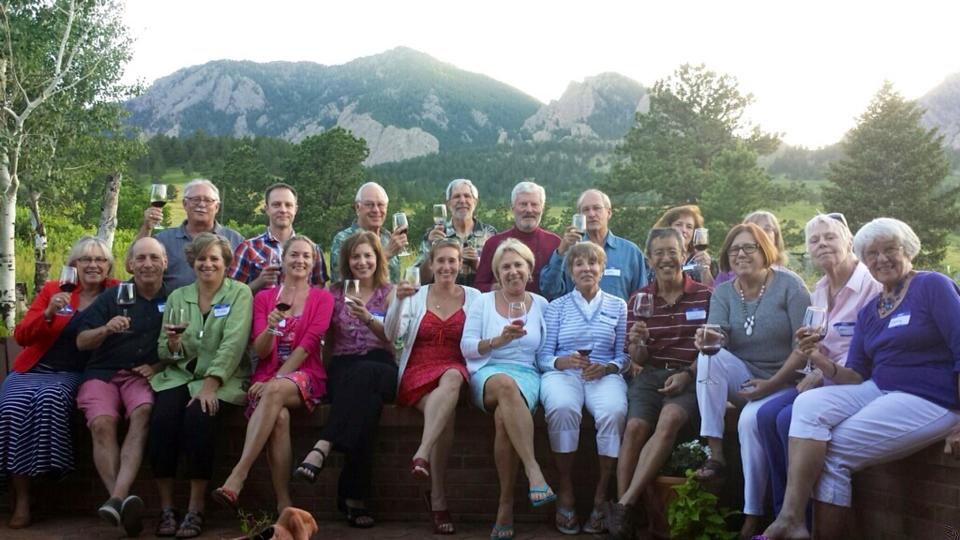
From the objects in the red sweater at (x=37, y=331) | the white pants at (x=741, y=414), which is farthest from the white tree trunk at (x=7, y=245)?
the white pants at (x=741, y=414)

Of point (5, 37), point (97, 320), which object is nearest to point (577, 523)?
point (97, 320)

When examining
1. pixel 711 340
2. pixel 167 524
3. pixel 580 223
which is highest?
pixel 580 223

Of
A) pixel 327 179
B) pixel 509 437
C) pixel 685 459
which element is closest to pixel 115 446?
pixel 509 437

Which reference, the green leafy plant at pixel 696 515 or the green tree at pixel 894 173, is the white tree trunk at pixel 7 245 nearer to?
the green leafy plant at pixel 696 515

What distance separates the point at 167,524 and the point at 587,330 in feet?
8.94

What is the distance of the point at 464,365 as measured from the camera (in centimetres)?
548

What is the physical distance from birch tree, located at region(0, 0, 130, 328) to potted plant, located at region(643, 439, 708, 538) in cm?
1660

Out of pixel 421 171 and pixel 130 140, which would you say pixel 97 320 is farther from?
pixel 421 171

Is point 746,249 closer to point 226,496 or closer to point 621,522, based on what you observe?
point 621,522

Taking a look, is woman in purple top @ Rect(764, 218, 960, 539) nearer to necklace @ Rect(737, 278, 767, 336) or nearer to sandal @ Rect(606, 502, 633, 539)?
necklace @ Rect(737, 278, 767, 336)

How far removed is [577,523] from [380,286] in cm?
195

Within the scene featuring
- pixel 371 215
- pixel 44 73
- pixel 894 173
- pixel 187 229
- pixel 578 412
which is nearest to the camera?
pixel 578 412

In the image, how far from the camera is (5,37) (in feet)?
68.2

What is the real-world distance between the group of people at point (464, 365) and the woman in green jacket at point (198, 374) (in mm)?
13
